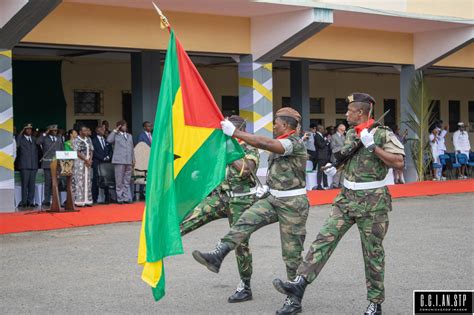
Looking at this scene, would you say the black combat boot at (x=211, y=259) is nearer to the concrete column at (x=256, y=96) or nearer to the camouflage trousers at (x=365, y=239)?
the camouflage trousers at (x=365, y=239)

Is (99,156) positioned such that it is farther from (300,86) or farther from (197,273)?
(197,273)

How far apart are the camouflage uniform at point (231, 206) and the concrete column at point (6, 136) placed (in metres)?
8.97

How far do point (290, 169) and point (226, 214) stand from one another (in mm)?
990

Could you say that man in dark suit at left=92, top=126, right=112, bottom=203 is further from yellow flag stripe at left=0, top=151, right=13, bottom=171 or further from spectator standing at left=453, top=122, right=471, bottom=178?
spectator standing at left=453, top=122, right=471, bottom=178

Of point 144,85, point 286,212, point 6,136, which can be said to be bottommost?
point 286,212

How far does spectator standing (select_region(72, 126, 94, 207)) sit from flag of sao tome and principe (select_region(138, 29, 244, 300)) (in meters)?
9.51

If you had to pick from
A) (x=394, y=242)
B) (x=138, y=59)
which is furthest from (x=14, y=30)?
(x=394, y=242)

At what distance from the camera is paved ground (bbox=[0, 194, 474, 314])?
7.34 m

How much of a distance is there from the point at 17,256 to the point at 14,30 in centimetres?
571

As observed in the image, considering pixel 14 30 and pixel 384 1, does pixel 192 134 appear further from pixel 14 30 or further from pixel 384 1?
pixel 384 1

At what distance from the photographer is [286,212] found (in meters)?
7.12

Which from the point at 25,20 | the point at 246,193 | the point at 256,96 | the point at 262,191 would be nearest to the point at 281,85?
the point at 256,96

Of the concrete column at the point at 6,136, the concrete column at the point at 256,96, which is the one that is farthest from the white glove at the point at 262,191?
the concrete column at the point at 256,96

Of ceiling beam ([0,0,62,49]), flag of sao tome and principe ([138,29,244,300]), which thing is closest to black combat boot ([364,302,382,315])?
flag of sao tome and principe ([138,29,244,300])
